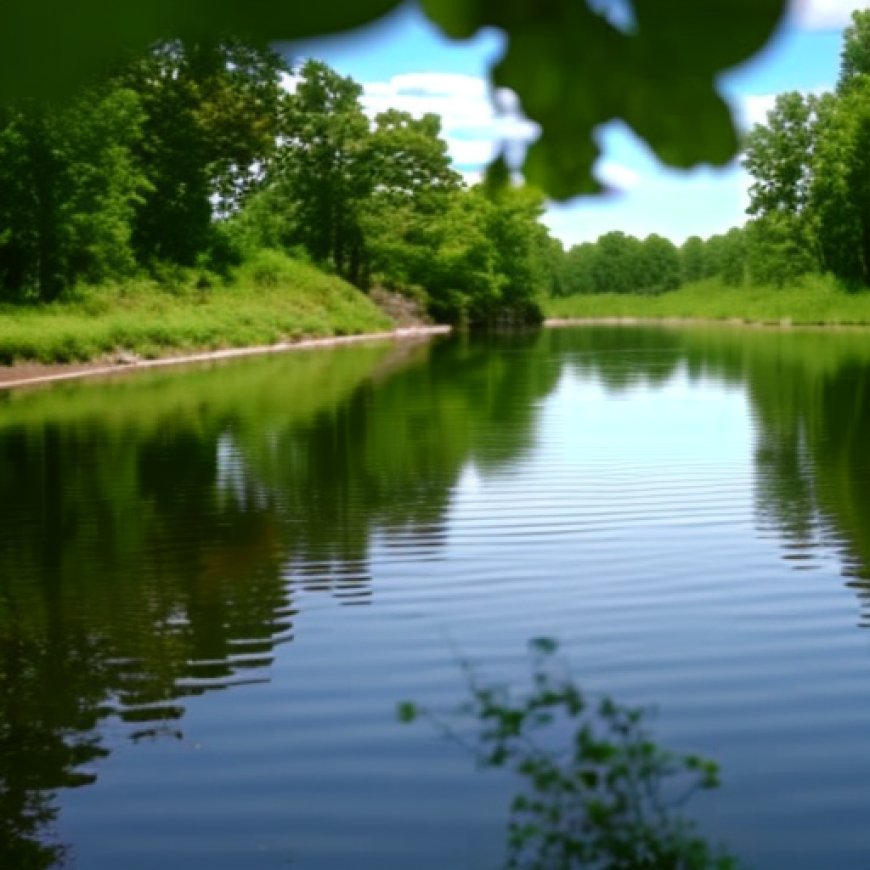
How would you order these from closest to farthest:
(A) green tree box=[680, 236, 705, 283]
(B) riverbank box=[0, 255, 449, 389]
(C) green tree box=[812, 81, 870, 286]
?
(C) green tree box=[812, 81, 870, 286] → (B) riverbank box=[0, 255, 449, 389] → (A) green tree box=[680, 236, 705, 283]

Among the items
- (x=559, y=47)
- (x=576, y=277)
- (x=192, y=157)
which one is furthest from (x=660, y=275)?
(x=559, y=47)

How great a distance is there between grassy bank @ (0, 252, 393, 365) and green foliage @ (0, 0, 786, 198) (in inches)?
1188

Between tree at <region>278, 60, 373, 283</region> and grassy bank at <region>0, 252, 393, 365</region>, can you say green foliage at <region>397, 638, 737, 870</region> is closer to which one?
grassy bank at <region>0, 252, 393, 365</region>

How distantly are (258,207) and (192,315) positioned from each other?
25.6 m

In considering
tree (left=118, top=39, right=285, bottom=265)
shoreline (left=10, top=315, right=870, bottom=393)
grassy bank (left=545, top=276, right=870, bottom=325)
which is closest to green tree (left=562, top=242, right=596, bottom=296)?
grassy bank (left=545, top=276, right=870, bottom=325)

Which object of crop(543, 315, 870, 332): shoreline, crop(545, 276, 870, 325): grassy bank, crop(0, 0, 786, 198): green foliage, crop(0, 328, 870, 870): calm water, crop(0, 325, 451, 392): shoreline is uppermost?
crop(545, 276, 870, 325): grassy bank

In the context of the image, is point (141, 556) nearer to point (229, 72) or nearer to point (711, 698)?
point (711, 698)

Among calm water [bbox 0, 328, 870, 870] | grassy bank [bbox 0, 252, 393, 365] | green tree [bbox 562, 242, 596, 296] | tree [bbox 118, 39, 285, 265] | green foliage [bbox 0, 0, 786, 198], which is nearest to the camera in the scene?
green foliage [bbox 0, 0, 786, 198]

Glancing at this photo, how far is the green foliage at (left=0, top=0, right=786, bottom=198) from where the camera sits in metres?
0.78

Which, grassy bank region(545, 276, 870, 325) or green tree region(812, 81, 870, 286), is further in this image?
grassy bank region(545, 276, 870, 325)

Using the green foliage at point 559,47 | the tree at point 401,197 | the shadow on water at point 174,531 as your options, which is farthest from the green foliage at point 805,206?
the green foliage at point 559,47

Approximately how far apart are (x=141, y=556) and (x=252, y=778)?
5345 millimetres

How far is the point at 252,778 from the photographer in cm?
588

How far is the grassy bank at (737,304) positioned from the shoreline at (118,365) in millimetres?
23113
